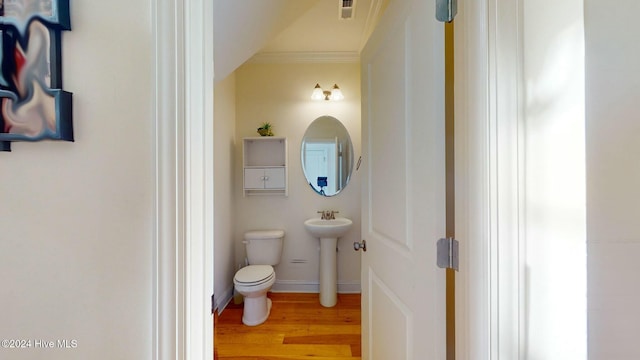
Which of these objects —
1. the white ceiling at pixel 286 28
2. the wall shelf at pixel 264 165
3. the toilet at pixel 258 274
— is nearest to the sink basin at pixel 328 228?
the toilet at pixel 258 274

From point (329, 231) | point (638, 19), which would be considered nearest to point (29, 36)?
point (638, 19)

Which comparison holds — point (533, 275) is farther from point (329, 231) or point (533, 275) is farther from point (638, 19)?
point (329, 231)

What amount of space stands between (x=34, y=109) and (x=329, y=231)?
2.15 m

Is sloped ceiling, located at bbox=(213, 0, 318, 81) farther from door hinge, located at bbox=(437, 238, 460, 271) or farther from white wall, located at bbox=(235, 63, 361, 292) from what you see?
door hinge, located at bbox=(437, 238, 460, 271)

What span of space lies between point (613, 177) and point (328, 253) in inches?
87.0

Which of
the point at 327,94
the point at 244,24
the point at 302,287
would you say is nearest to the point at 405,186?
the point at 244,24

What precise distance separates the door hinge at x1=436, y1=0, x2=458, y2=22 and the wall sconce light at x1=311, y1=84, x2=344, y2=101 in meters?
2.06

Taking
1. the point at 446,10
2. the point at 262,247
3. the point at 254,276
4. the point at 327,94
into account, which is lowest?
the point at 254,276

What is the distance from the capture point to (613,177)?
0.56m

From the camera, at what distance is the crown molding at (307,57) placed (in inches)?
109

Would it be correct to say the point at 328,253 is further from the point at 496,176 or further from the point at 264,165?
the point at 496,176

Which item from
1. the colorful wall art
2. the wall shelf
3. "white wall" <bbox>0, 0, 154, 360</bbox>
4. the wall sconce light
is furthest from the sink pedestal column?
the colorful wall art

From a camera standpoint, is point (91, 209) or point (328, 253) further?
point (328, 253)

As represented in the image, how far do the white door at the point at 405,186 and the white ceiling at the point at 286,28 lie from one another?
2.52ft
